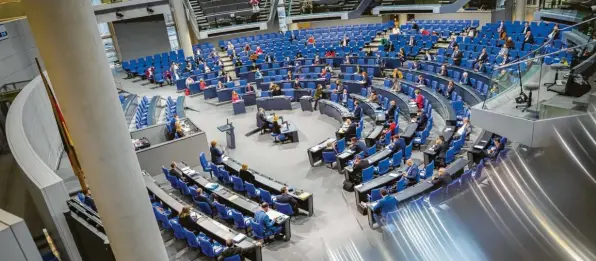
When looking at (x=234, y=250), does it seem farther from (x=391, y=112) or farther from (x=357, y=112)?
(x=391, y=112)

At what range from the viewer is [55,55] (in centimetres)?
476

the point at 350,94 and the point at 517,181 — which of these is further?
the point at 350,94

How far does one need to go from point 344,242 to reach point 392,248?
1.14 m

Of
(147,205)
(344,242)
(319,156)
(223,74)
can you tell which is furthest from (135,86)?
(147,205)

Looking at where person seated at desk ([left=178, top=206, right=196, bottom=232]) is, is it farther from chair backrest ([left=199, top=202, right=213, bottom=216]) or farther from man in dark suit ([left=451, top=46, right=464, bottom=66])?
man in dark suit ([left=451, top=46, right=464, bottom=66])

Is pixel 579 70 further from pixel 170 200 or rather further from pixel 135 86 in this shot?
pixel 135 86

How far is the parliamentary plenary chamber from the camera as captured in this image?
18.3 ft

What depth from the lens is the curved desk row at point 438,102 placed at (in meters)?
14.1

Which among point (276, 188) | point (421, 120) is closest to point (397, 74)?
point (421, 120)

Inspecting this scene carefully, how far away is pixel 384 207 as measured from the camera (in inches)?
381

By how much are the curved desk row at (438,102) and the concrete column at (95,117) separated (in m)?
10.6

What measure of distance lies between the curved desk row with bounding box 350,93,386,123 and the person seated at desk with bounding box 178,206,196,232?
7.81m

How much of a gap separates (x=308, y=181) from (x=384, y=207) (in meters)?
3.30

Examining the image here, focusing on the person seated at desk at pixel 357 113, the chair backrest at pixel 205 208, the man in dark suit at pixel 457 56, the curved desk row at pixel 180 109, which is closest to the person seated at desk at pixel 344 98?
the person seated at desk at pixel 357 113
